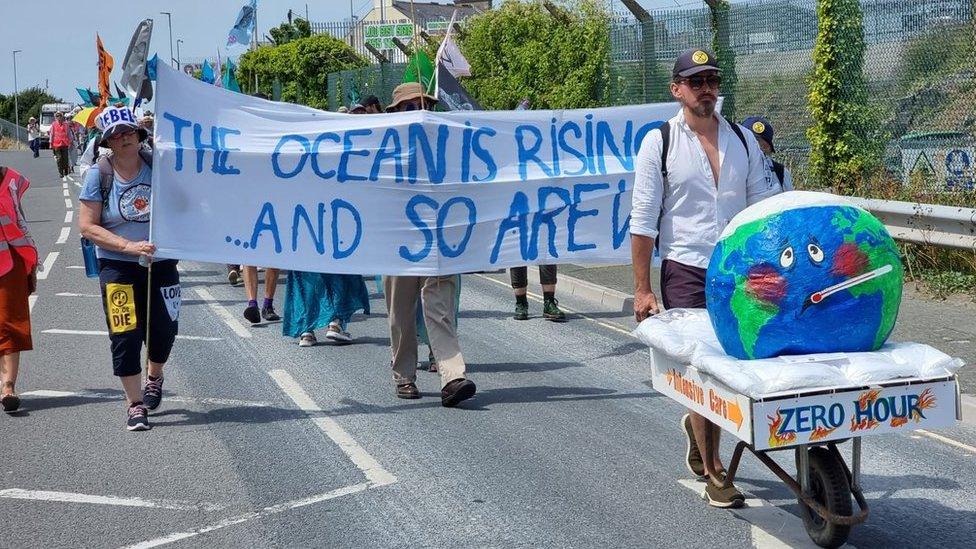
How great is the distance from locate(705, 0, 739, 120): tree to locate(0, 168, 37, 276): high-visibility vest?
1000 centimetres

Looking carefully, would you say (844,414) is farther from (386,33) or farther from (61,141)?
(386,33)

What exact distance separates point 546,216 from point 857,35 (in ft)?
22.5

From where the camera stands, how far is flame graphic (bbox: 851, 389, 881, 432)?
15.5 feet

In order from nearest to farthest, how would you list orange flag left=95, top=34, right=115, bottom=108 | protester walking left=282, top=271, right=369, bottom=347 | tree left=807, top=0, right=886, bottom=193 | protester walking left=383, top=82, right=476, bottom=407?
protester walking left=383, top=82, right=476, bottom=407 < protester walking left=282, top=271, right=369, bottom=347 < tree left=807, top=0, right=886, bottom=193 < orange flag left=95, top=34, right=115, bottom=108

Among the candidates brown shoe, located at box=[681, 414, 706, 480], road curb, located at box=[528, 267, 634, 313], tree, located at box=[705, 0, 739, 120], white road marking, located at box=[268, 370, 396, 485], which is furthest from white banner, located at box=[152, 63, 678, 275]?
tree, located at box=[705, 0, 739, 120]

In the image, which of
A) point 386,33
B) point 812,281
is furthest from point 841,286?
point 386,33

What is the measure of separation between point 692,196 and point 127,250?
139 inches

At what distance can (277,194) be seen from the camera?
8.33 meters

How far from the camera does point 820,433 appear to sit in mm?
4730

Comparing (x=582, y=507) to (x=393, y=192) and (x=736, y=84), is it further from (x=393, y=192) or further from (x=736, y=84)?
(x=736, y=84)

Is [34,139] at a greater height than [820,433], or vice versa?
[34,139]

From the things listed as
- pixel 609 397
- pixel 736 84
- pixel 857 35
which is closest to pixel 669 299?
pixel 609 397

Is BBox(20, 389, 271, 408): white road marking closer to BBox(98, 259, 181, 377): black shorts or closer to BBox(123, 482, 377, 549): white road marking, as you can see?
BBox(98, 259, 181, 377): black shorts

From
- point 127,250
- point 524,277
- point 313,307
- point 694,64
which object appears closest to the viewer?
point 694,64
